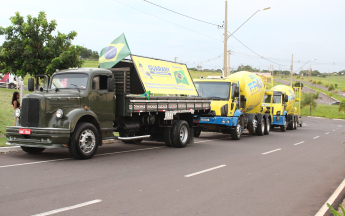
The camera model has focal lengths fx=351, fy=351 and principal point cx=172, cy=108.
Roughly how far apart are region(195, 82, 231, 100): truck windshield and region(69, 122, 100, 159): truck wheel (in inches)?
327

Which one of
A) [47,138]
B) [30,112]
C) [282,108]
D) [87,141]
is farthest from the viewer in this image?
[282,108]

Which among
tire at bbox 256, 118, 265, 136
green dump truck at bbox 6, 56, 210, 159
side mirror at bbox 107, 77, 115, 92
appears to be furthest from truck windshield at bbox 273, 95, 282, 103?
side mirror at bbox 107, 77, 115, 92

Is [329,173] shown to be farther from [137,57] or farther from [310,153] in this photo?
[137,57]

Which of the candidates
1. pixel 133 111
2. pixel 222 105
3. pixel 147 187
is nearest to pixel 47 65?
pixel 133 111

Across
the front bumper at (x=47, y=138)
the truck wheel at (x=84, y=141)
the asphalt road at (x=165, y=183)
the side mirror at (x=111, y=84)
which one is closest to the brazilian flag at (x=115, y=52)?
the side mirror at (x=111, y=84)

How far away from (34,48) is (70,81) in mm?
7211

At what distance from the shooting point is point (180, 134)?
45.5ft

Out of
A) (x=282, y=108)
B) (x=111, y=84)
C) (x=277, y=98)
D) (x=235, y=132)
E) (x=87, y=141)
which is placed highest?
(x=111, y=84)

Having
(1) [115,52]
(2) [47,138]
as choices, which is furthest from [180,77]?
(2) [47,138]

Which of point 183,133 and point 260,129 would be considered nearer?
point 183,133

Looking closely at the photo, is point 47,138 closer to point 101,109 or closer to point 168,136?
point 101,109

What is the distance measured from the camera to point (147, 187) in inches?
271

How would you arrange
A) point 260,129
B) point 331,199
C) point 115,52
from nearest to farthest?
1. point 331,199
2. point 115,52
3. point 260,129

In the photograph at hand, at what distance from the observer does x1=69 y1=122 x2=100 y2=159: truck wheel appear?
9.45 meters
